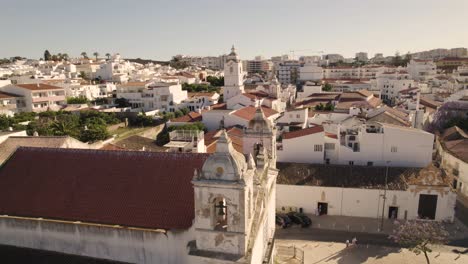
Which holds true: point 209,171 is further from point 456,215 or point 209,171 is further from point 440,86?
point 440,86

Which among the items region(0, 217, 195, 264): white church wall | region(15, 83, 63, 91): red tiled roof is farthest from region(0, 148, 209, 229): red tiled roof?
region(15, 83, 63, 91): red tiled roof

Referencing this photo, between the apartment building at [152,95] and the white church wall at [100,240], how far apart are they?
65020 mm

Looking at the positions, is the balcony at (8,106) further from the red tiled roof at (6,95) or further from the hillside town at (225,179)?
the red tiled roof at (6,95)

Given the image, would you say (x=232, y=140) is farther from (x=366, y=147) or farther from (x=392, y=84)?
(x=392, y=84)

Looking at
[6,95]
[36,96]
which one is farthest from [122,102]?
[6,95]

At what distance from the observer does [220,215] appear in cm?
1630

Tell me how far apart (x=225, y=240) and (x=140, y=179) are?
5578 millimetres

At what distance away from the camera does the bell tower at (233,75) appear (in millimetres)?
80688

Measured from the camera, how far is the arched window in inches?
599

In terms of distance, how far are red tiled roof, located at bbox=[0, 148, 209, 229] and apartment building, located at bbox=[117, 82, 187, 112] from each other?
2502 inches

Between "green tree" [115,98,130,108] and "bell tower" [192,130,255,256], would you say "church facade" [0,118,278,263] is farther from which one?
"green tree" [115,98,130,108]

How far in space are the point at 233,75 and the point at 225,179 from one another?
2697 inches

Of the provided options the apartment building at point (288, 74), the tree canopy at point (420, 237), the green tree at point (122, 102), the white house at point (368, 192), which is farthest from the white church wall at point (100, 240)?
the apartment building at point (288, 74)

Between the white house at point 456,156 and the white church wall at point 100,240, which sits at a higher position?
the white church wall at point 100,240
